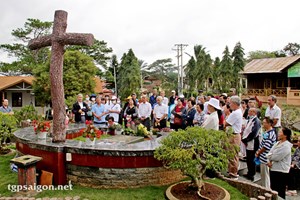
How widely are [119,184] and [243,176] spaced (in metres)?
2.89

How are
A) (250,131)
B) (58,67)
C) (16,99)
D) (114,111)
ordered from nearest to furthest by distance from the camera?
(58,67) < (250,131) < (114,111) < (16,99)

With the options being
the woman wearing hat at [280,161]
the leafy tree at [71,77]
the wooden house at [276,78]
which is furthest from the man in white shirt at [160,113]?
the wooden house at [276,78]

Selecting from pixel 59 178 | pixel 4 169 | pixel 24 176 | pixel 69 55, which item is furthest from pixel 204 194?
pixel 69 55

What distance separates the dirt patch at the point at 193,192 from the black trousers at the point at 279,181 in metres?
1.05

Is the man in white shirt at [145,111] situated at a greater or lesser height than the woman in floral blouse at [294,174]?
greater

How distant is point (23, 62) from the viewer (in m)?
25.3

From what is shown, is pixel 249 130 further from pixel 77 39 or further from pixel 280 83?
pixel 280 83

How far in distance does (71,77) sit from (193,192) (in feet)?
53.3

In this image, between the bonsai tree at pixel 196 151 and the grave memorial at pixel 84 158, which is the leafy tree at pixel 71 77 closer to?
the grave memorial at pixel 84 158

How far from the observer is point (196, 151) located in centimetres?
435

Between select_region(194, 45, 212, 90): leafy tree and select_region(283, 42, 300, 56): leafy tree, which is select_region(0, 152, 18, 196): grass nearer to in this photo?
select_region(194, 45, 212, 90): leafy tree

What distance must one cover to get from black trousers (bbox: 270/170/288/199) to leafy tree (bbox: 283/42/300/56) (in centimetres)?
4572

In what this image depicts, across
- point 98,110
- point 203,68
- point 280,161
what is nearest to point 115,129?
point 98,110

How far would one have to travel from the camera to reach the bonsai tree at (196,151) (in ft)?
13.6
